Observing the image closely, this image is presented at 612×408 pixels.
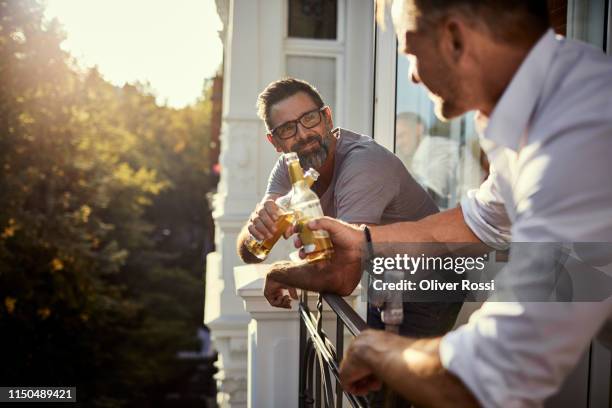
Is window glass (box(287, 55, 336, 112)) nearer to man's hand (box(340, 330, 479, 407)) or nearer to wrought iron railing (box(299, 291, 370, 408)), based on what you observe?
wrought iron railing (box(299, 291, 370, 408))

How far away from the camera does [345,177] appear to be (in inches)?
78.2

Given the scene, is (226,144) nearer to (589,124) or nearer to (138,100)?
(589,124)

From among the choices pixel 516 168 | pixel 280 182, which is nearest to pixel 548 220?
pixel 516 168

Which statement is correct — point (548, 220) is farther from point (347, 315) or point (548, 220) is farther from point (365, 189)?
point (365, 189)

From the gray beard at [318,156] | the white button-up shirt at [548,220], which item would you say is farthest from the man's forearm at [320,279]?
the white button-up shirt at [548,220]

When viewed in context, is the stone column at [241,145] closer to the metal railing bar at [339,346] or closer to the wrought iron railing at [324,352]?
the wrought iron railing at [324,352]

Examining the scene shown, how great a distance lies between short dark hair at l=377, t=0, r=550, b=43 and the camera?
3.16 ft

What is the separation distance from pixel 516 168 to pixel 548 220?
17 centimetres

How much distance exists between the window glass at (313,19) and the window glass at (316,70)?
166 millimetres

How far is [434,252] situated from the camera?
1.64 m

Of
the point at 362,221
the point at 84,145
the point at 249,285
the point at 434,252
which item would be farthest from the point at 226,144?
the point at 84,145

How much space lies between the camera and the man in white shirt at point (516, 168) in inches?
33.1

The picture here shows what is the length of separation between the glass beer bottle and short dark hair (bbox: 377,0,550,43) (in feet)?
2.48

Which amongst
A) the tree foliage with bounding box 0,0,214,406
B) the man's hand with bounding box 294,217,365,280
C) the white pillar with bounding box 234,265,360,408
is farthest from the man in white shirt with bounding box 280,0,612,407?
the tree foliage with bounding box 0,0,214,406
